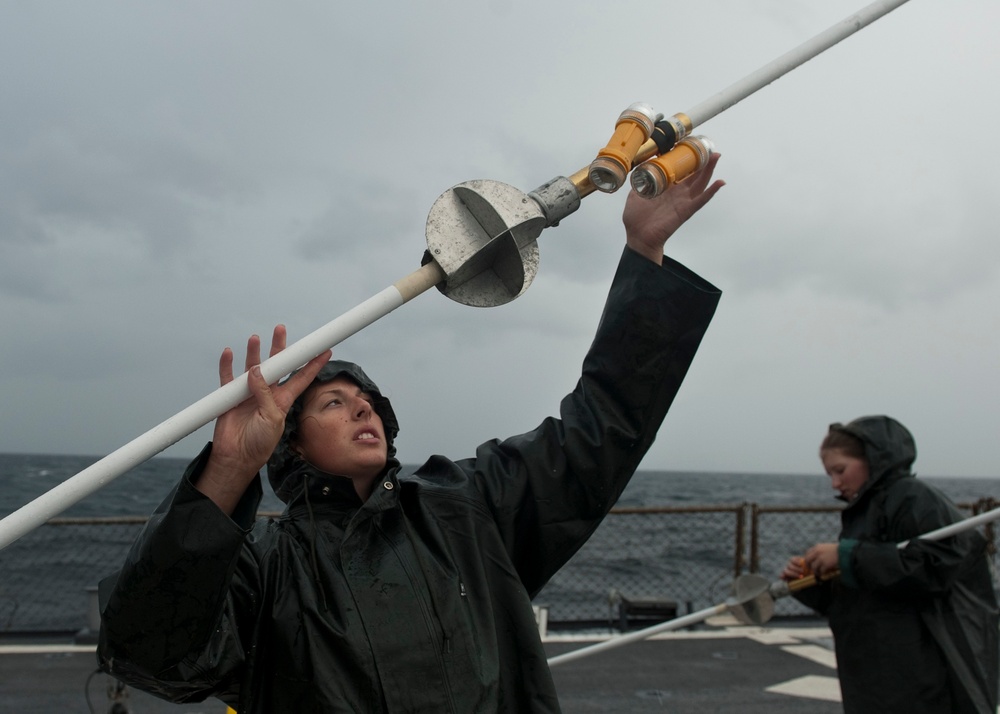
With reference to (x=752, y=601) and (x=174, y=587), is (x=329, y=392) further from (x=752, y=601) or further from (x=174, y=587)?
(x=752, y=601)

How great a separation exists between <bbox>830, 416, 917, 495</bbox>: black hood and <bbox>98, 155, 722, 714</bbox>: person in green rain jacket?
8.74ft

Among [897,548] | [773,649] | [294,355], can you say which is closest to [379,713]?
[294,355]

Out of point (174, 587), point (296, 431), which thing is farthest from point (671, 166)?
point (174, 587)

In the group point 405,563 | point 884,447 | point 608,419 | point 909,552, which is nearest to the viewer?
point 405,563

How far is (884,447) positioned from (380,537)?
3265mm

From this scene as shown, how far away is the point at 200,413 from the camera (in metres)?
1.78

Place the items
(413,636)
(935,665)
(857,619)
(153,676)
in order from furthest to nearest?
(857,619)
(935,665)
(413,636)
(153,676)

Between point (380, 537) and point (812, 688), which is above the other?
point (380, 537)

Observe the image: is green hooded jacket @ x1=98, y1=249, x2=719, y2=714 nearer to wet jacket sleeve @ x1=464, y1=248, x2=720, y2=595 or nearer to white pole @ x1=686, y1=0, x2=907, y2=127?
wet jacket sleeve @ x1=464, y1=248, x2=720, y2=595

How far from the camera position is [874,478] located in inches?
189

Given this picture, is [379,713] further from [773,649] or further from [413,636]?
[773,649]

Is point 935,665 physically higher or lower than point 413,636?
lower

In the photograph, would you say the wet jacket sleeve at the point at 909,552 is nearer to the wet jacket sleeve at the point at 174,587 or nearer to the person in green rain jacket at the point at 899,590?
the person in green rain jacket at the point at 899,590

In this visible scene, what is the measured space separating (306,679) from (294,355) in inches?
30.9
